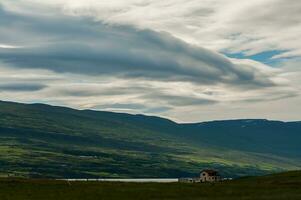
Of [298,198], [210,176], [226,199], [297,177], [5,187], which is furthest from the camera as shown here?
[210,176]

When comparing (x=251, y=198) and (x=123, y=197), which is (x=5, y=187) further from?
Answer: (x=251, y=198)

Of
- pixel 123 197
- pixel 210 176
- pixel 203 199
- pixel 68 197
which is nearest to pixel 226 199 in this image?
pixel 203 199

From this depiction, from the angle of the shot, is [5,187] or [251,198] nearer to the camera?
[251,198]

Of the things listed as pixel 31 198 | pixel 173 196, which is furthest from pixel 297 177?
pixel 31 198

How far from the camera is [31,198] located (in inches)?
3027

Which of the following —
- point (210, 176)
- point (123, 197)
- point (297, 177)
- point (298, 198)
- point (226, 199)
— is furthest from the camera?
point (210, 176)

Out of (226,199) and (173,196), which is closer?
(226,199)

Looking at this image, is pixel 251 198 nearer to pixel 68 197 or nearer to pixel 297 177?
pixel 68 197

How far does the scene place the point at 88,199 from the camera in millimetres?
74688

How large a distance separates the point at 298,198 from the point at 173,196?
1994cm

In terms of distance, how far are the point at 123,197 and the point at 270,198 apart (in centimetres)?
2156

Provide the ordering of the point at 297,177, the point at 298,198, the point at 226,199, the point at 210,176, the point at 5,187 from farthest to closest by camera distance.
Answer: the point at 210,176 → the point at 297,177 → the point at 5,187 → the point at 226,199 → the point at 298,198

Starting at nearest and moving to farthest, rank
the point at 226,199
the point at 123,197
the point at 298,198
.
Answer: the point at 298,198, the point at 226,199, the point at 123,197

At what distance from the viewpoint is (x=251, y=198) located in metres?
73.4
